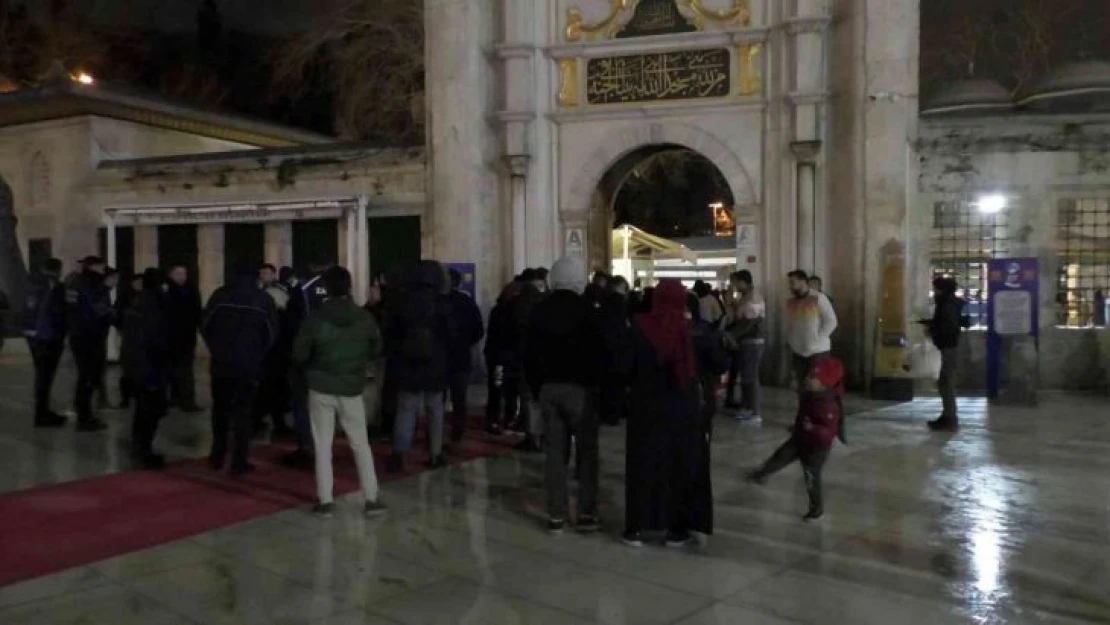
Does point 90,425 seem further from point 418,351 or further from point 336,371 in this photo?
point 336,371

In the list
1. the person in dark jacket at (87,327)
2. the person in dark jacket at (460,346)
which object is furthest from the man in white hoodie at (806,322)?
the person in dark jacket at (87,327)

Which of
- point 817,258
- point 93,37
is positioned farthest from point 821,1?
point 93,37

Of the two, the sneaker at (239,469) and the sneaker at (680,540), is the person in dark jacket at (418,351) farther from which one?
the sneaker at (680,540)

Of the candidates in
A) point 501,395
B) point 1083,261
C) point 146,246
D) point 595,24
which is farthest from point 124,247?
point 1083,261

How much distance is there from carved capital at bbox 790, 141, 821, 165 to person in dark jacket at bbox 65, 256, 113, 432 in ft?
27.2

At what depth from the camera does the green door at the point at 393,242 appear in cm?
1530

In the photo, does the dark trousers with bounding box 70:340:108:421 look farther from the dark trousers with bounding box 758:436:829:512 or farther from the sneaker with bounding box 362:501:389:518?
the dark trousers with bounding box 758:436:829:512

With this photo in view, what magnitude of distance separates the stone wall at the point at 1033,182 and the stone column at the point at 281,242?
30.3 feet

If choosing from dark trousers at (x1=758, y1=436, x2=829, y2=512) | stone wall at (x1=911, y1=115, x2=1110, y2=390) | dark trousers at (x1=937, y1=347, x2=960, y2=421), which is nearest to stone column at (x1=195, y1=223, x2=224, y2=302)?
stone wall at (x1=911, y1=115, x2=1110, y2=390)

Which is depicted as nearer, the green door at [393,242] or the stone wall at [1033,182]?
the stone wall at [1033,182]

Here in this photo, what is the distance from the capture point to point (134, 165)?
691 inches

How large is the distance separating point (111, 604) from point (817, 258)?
1027cm

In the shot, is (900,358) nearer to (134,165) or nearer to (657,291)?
(657,291)

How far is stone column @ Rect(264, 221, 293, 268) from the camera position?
16141mm
